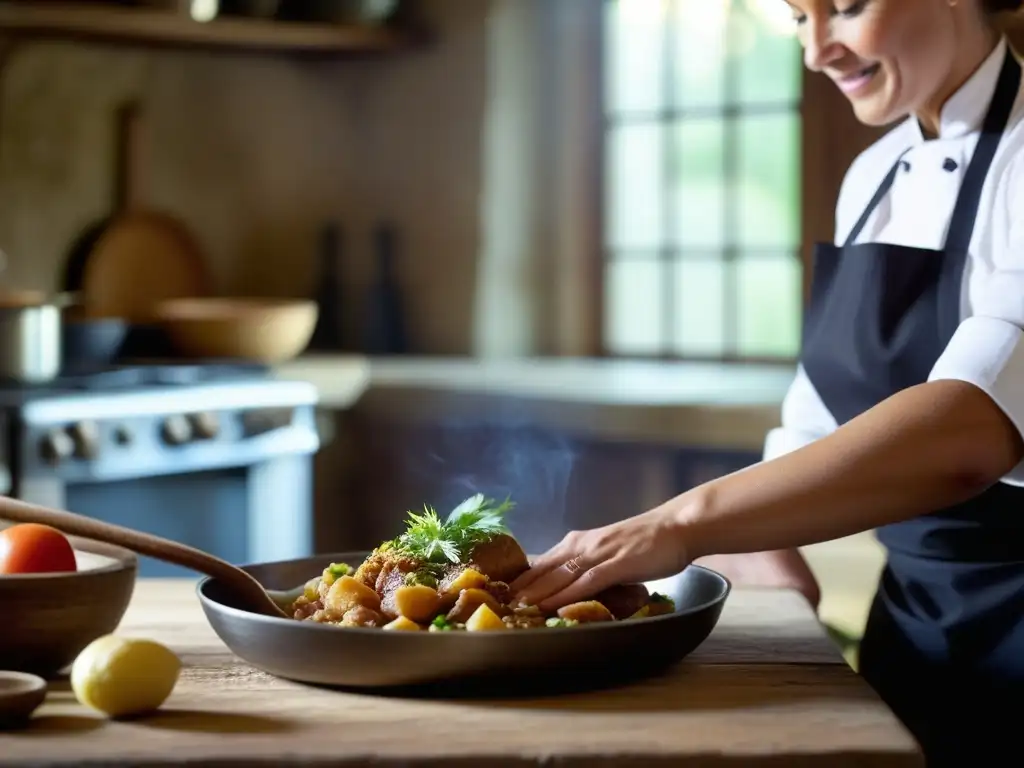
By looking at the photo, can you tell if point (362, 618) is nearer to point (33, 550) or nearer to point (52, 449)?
point (33, 550)

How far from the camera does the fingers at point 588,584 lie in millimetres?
1145

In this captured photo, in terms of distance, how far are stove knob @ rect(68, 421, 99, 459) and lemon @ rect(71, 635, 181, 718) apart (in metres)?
1.70

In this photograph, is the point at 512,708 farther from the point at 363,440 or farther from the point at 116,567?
the point at 363,440

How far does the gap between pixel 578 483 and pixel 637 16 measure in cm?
136

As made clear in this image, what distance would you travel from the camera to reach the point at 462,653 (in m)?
1.02

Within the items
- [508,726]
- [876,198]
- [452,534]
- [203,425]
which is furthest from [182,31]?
[508,726]

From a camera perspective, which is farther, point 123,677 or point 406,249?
point 406,249

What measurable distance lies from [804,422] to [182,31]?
2345 millimetres

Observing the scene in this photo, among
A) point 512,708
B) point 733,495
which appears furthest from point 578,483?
point 512,708

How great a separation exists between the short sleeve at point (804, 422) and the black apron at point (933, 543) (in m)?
0.01

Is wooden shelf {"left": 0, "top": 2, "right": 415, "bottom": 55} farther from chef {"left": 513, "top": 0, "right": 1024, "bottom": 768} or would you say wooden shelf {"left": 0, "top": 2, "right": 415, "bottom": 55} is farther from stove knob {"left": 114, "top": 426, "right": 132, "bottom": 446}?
chef {"left": 513, "top": 0, "right": 1024, "bottom": 768}

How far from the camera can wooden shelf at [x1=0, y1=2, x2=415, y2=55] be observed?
3377 millimetres

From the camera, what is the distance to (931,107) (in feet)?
5.45

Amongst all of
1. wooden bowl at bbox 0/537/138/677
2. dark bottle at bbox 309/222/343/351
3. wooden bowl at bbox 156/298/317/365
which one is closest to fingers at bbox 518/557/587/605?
wooden bowl at bbox 0/537/138/677
